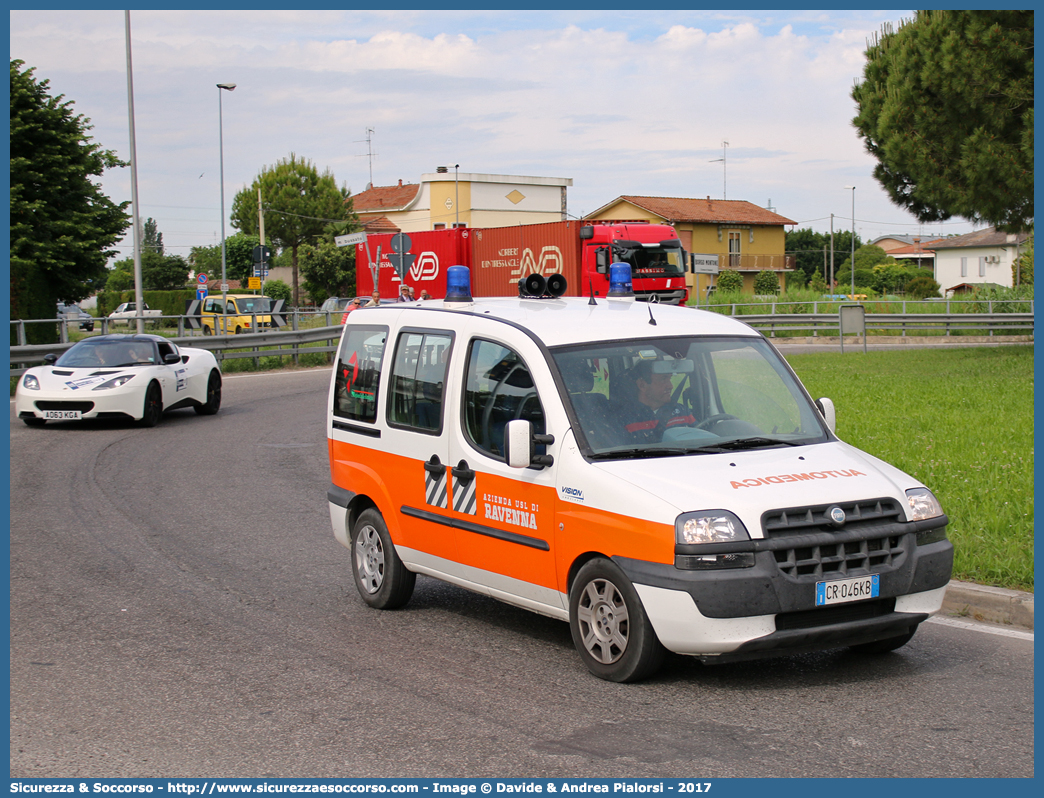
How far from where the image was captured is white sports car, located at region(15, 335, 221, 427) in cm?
1702

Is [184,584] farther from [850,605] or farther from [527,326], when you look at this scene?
[850,605]

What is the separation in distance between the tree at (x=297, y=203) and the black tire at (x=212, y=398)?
61630mm

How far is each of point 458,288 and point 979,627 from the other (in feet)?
12.1

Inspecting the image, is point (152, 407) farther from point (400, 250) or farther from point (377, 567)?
point (400, 250)

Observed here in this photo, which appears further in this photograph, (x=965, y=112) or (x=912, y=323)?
(x=912, y=323)

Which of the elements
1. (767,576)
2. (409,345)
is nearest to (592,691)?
(767,576)

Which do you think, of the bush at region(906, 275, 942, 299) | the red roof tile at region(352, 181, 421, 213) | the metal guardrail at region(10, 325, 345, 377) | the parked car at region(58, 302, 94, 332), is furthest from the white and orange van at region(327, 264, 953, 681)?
the red roof tile at region(352, 181, 421, 213)

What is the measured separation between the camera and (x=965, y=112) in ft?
75.8

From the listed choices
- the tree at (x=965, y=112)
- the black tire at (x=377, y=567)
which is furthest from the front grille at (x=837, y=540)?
the tree at (x=965, y=112)

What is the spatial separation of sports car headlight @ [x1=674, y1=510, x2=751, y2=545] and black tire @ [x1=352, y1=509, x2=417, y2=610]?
2.46 metres

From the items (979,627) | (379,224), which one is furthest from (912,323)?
(379,224)

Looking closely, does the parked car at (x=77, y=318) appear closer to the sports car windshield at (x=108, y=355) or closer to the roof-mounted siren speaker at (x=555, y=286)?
the sports car windshield at (x=108, y=355)

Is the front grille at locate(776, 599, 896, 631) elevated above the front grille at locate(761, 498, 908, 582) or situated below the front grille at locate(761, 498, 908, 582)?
below

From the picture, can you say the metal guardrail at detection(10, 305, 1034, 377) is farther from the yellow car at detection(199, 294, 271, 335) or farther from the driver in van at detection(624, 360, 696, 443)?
the driver in van at detection(624, 360, 696, 443)
